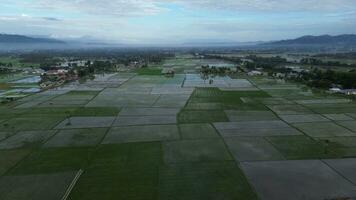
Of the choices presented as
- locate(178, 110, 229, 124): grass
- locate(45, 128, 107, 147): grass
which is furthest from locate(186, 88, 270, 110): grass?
locate(45, 128, 107, 147): grass

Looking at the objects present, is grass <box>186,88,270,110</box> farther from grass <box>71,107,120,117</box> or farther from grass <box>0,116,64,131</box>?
grass <box>0,116,64,131</box>

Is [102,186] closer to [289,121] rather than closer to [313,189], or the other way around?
[313,189]

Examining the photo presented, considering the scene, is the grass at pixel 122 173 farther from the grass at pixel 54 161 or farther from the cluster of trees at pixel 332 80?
the cluster of trees at pixel 332 80

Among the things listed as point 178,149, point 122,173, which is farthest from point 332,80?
point 122,173

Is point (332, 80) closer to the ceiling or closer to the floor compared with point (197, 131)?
closer to the ceiling

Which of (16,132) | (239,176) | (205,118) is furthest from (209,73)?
(239,176)

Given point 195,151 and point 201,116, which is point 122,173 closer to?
point 195,151

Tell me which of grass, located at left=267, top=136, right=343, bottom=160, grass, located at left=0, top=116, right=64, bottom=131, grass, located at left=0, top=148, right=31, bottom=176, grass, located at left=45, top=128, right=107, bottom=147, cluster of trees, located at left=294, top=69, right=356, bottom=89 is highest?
cluster of trees, located at left=294, top=69, right=356, bottom=89

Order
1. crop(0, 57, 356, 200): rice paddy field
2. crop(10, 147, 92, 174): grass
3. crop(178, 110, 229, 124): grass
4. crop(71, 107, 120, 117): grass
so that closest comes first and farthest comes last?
1. crop(0, 57, 356, 200): rice paddy field
2. crop(10, 147, 92, 174): grass
3. crop(178, 110, 229, 124): grass
4. crop(71, 107, 120, 117): grass

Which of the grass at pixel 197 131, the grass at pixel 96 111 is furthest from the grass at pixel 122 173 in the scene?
the grass at pixel 96 111
